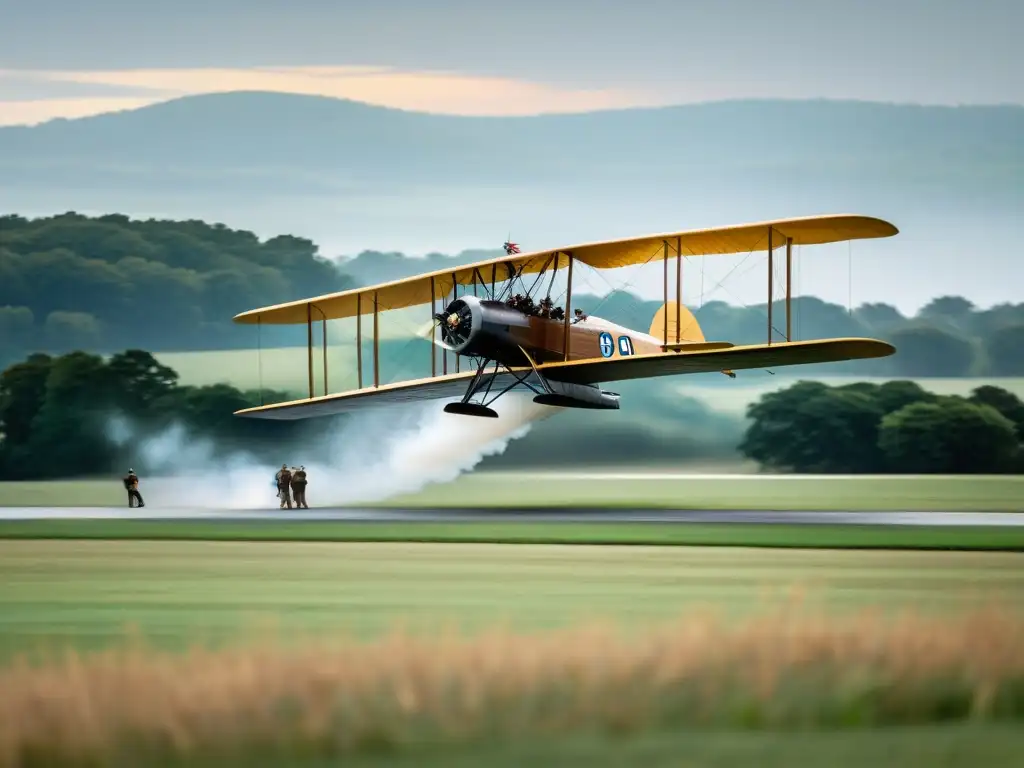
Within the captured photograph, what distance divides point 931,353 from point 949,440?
26.8 metres

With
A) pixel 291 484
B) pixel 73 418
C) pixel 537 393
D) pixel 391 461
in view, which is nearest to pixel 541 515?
pixel 537 393

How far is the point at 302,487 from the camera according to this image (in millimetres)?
39438

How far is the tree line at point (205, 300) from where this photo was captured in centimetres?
11256

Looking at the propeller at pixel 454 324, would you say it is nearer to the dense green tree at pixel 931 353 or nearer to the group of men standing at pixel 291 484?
the group of men standing at pixel 291 484

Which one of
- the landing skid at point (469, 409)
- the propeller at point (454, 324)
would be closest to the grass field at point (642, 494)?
the landing skid at point (469, 409)

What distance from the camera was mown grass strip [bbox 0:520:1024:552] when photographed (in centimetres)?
2720

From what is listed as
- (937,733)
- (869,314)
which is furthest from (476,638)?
(869,314)

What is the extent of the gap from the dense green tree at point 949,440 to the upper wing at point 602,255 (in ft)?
158

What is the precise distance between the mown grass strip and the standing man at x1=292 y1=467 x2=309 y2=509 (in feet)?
19.9

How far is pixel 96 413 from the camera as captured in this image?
271 feet

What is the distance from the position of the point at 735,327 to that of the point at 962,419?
174 feet

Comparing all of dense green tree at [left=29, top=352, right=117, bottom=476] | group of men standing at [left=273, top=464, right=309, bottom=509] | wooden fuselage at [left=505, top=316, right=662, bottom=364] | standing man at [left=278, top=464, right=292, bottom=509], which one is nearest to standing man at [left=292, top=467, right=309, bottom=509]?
group of men standing at [left=273, top=464, right=309, bottom=509]

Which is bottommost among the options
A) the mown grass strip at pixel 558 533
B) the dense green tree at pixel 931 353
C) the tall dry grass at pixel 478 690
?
the tall dry grass at pixel 478 690

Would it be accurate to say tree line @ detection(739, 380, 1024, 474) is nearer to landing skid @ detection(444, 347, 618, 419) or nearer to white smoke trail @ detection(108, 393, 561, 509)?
white smoke trail @ detection(108, 393, 561, 509)
